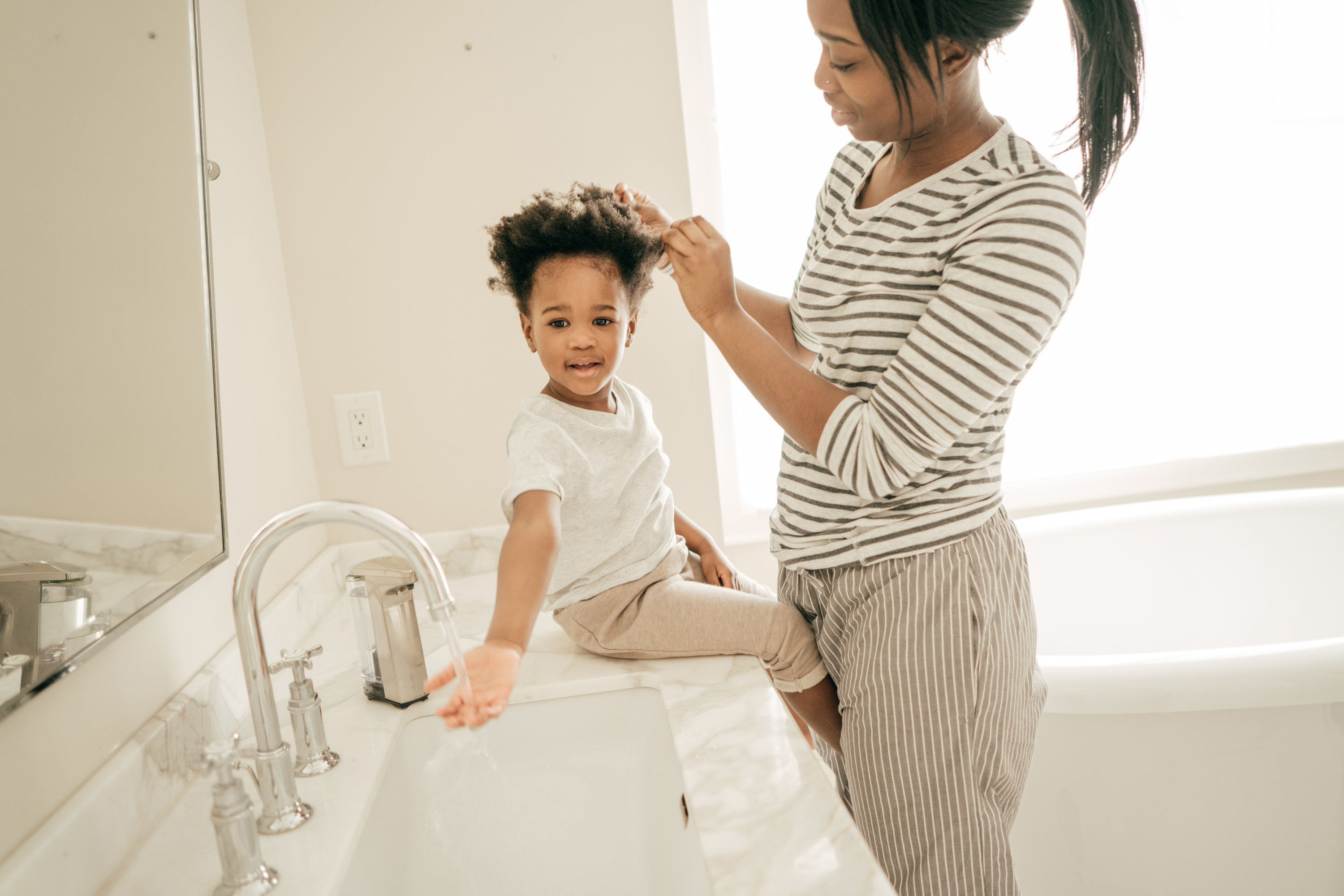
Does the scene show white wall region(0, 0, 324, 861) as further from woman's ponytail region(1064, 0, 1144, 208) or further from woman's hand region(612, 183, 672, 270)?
woman's ponytail region(1064, 0, 1144, 208)

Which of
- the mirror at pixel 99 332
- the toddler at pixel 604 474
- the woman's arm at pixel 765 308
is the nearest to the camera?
the mirror at pixel 99 332

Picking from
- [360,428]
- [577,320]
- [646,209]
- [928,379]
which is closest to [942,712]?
[928,379]

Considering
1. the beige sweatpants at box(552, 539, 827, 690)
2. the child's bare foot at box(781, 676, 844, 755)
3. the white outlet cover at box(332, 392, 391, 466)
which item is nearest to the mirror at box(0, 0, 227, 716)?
the beige sweatpants at box(552, 539, 827, 690)

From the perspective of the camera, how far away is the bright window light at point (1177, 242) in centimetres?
165

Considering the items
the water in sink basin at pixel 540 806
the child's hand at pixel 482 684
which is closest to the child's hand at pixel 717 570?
the water in sink basin at pixel 540 806

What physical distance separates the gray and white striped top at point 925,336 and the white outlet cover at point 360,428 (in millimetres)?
781

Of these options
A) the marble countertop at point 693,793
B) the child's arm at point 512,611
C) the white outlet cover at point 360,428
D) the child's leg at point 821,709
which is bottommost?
the child's leg at point 821,709

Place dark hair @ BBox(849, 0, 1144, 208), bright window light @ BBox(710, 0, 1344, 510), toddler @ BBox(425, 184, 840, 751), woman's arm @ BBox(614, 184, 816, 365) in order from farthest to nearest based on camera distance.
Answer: bright window light @ BBox(710, 0, 1344, 510) < woman's arm @ BBox(614, 184, 816, 365) < toddler @ BBox(425, 184, 840, 751) < dark hair @ BBox(849, 0, 1144, 208)

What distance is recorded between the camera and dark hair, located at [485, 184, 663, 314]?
0.96 meters

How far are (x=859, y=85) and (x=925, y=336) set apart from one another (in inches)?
8.9

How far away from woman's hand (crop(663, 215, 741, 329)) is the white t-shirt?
0.65ft

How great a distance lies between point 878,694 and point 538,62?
3.58 ft

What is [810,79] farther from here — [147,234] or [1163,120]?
[147,234]

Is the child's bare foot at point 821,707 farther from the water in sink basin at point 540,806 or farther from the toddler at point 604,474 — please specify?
the water in sink basin at point 540,806
